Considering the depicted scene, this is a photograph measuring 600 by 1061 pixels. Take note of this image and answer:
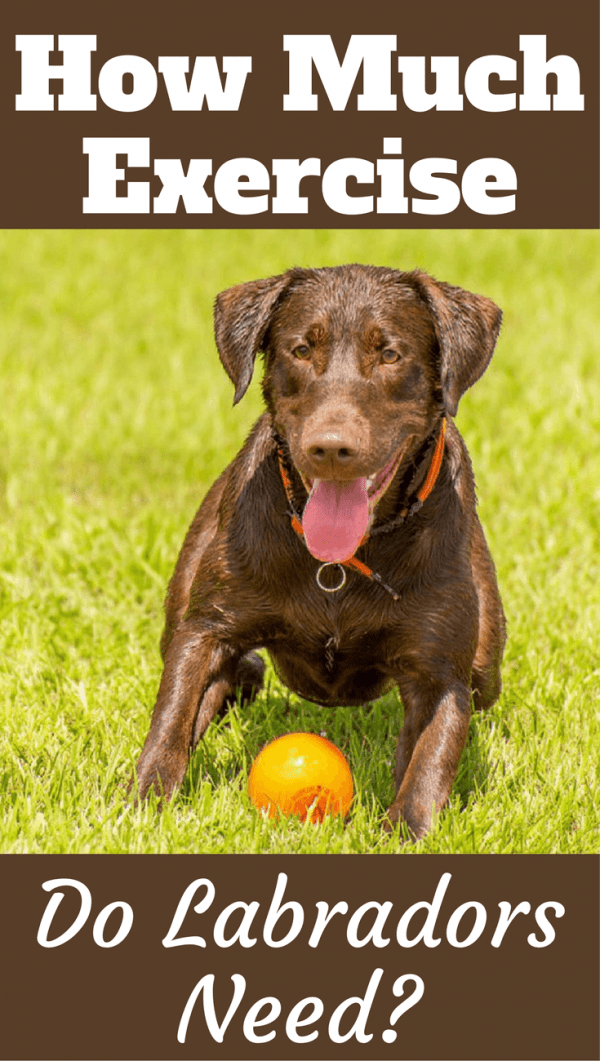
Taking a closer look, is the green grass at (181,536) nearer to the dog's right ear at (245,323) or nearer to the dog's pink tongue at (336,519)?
the dog's pink tongue at (336,519)

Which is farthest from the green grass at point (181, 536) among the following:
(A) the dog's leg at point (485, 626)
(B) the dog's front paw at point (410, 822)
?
(A) the dog's leg at point (485, 626)

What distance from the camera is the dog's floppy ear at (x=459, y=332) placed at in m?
4.68

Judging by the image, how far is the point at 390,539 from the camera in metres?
4.91

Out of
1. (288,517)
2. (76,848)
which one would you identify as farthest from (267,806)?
(288,517)

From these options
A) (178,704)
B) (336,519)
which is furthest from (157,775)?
(336,519)

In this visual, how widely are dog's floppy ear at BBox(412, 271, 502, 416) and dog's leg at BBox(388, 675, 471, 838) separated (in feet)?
3.09

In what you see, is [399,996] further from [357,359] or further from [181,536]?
[181,536]

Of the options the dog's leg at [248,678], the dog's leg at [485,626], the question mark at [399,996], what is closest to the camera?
the question mark at [399,996]

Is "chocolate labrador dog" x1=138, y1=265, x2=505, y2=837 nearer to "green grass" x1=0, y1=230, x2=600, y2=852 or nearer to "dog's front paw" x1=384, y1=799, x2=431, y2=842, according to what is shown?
"dog's front paw" x1=384, y1=799, x2=431, y2=842

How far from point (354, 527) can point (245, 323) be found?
0.81 metres

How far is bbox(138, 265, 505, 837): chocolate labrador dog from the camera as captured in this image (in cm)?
465

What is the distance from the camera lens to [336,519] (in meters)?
4.61

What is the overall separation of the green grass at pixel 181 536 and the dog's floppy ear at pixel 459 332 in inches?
55.2

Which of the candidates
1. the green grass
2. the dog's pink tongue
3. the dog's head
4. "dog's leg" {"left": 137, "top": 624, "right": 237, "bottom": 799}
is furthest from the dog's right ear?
the green grass
